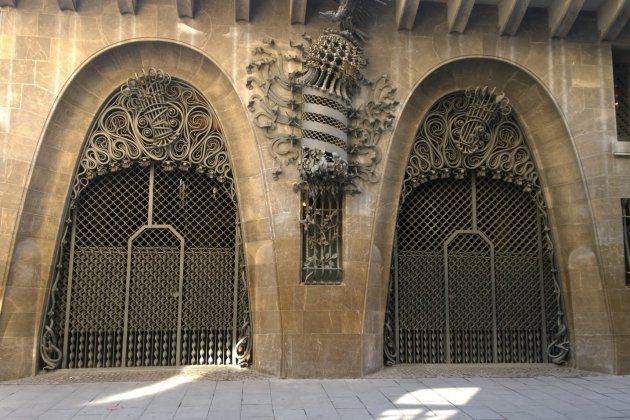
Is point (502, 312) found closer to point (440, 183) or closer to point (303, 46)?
point (440, 183)

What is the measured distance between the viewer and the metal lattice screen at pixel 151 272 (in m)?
9.20

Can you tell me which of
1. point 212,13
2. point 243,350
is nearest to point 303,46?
point 212,13

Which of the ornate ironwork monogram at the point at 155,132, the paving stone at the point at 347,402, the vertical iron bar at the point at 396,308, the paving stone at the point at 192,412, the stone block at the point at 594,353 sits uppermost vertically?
the ornate ironwork monogram at the point at 155,132

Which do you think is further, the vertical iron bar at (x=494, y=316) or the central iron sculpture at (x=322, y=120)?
the vertical iron bar at (x=494, y=316)

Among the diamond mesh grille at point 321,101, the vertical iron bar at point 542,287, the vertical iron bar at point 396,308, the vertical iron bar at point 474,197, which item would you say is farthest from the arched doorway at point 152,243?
the vertical iron bar at point 542,287

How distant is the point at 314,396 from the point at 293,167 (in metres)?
3.74

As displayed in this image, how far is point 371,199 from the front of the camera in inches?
362

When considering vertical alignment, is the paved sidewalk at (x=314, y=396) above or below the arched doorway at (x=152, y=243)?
below

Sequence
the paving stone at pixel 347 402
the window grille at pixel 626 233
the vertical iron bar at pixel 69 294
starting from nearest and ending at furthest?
the paving stone at pixel 347 402, the vertical iron bar at pixel 69 294, the window grille at pixel 626 233

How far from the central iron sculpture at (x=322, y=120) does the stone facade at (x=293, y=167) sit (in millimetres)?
206

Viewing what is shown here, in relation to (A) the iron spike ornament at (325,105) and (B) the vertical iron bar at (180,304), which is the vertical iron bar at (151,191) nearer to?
(B) the vertical iron bar at (180,304)

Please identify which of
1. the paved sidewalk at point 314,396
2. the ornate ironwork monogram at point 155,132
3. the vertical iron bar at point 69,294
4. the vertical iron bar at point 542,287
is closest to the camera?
the paved sidewalk at point 314,396

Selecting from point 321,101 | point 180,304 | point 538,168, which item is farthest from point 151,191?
point 538,168

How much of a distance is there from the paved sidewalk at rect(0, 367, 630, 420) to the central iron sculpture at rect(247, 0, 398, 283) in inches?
81.4
